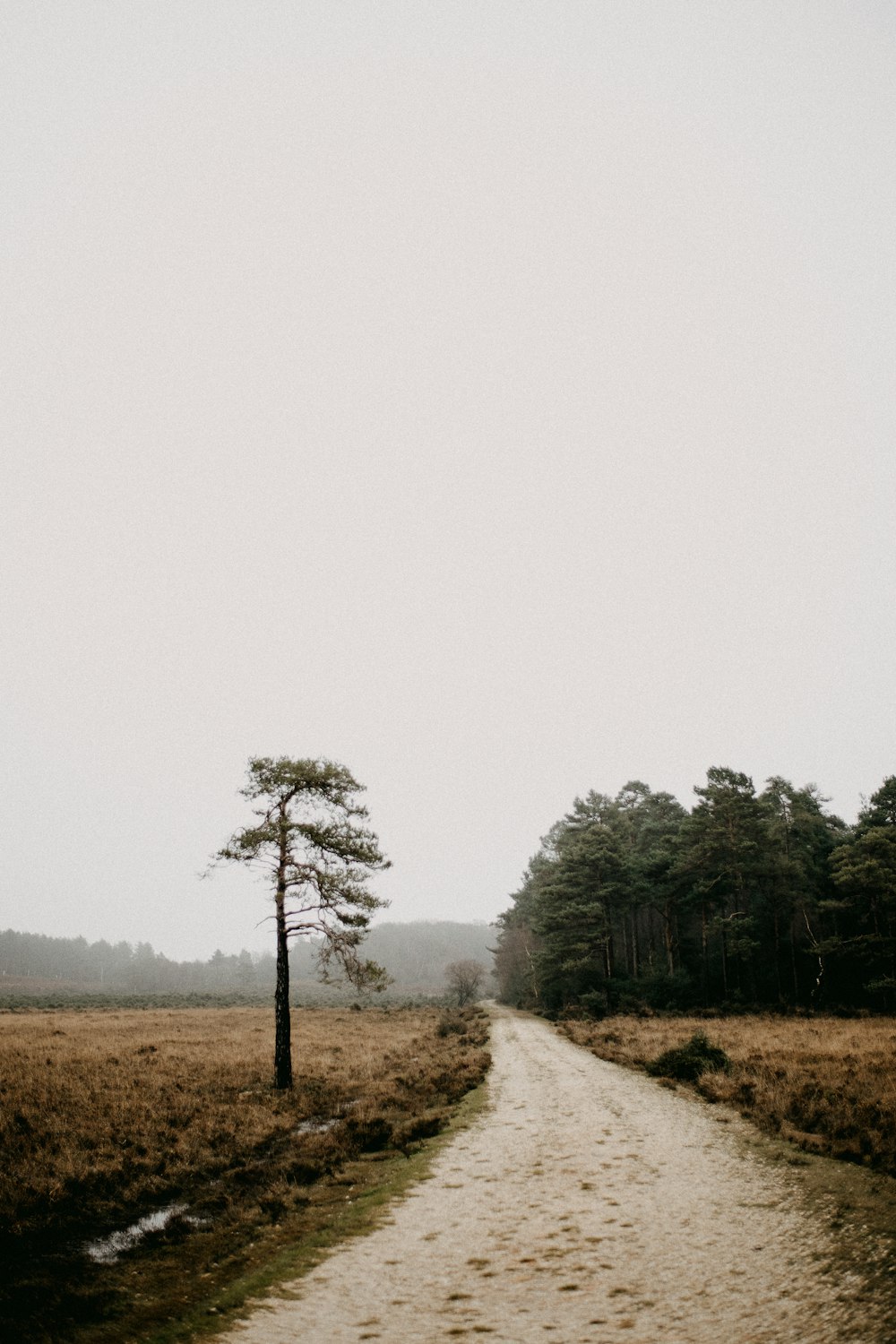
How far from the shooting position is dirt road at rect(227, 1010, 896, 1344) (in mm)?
6617

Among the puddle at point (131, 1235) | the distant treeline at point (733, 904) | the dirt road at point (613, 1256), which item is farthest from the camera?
the distant treeline at point (733, 904)

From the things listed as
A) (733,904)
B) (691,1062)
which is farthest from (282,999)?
(733,904)

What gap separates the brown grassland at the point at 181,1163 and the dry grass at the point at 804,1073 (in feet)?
24.3

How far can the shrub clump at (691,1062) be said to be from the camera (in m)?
20.2

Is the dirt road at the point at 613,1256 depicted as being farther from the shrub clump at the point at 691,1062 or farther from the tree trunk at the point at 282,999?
the tree trunk at the point at 282,999

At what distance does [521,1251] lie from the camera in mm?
8555

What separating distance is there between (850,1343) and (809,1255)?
95.3 inches

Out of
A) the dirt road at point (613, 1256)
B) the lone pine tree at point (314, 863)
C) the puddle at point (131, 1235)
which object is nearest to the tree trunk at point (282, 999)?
the lone pine tree at point (314, 863)

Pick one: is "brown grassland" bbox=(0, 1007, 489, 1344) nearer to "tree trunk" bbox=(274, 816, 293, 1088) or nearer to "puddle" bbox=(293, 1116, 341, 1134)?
"puddle" bbox=(293, 1116, 341, 1134)

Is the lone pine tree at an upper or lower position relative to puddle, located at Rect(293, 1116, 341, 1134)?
upper

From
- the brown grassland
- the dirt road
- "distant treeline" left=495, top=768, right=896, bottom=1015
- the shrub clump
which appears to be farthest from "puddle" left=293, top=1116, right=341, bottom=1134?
"distant treeline" left=495, top=768, right=896, bottom=1015

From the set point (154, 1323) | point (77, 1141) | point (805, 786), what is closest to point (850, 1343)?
point (154, 1323)

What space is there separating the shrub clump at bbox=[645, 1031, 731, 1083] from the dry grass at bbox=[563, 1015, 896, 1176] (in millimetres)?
520

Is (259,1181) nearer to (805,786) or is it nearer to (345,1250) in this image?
(345,1250)
